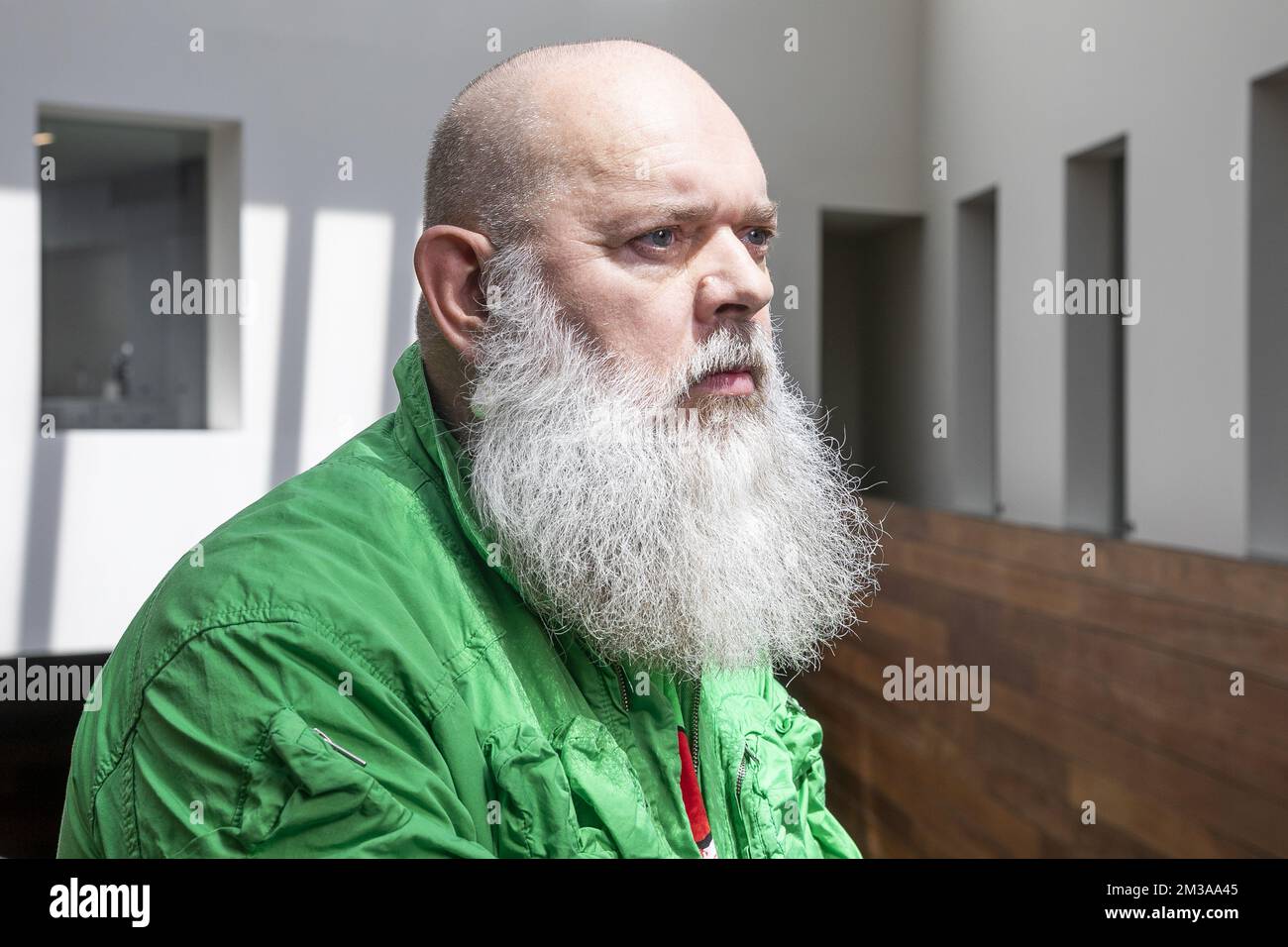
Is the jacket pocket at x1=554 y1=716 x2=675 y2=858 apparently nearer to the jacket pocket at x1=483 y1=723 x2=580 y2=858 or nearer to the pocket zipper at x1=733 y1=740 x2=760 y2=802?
the jacket pocket at x1=483 y1=723 x2=580 y2=858

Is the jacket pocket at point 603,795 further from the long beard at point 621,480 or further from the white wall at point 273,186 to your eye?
the white wall at point 273,186

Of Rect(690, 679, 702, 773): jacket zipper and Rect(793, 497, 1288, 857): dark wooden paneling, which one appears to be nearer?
Rect(690, 679, 702, 773): jacket zipper

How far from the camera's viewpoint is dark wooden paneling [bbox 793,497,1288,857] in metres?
1.88

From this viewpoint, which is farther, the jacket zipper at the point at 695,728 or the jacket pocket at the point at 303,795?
the jacket zipper at the point at 695,728

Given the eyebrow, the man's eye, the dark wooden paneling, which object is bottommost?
the dark wooden paneling

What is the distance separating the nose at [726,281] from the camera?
792mm

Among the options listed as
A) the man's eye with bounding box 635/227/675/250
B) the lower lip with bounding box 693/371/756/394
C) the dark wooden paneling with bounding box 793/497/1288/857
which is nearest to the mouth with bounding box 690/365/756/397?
the lower lip with bounding box 693/371/756/394

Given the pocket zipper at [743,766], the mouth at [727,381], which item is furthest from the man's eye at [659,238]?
the pocket zipper at [743,766]

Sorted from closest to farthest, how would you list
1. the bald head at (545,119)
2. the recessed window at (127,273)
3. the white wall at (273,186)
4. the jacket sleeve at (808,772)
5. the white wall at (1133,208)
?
1. the bald head at (545,119)
2. the jacket sleeve at (808,772)
3. the white wall at (273,186)
4. the recessed window at (127,273)
5. the white wall at (1133,208)

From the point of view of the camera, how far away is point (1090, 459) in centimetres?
282

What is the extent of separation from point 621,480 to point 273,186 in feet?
4.98

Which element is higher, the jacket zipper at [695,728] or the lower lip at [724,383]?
the lower lip at [724,383]

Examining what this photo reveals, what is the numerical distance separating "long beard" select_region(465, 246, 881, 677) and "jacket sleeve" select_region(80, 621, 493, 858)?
213 millimetres
